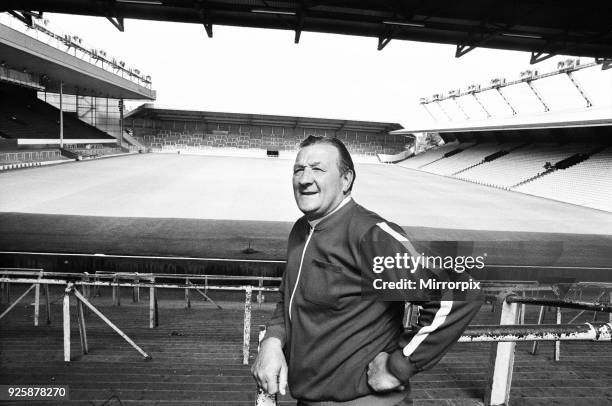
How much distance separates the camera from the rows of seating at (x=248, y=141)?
1892 inches

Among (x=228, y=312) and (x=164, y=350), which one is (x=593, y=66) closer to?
(x=228, y=312)

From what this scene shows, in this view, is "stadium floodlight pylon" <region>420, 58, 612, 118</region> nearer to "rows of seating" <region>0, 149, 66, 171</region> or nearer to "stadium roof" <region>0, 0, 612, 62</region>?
"stadium roof" <region>0, 0, 612, 62</region>

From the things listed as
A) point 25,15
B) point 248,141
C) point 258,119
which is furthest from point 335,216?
point 248,141

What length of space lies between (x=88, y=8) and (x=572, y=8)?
7.64m

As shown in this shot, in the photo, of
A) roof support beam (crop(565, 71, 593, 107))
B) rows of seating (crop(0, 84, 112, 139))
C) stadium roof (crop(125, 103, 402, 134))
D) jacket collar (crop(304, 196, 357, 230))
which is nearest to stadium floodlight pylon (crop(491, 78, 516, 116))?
roof support beam (crop(565, 71, 593, 107))

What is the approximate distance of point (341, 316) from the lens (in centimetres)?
145

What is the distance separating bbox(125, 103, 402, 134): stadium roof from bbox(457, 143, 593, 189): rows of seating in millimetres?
17895

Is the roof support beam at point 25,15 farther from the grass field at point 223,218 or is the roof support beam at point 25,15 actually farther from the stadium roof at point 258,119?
the stadium roof at point 258,119

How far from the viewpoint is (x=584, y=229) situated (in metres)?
12.7

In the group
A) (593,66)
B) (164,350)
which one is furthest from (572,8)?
(593,66)

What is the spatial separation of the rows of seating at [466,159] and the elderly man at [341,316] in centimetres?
3357

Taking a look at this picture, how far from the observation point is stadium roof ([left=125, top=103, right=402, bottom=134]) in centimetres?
Result: 4584

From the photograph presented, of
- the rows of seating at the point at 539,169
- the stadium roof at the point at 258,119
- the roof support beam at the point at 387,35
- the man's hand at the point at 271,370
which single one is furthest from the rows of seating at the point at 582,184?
the stadium roof at the point at 258,119

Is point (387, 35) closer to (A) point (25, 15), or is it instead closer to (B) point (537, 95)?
(A) point (25, 15)
